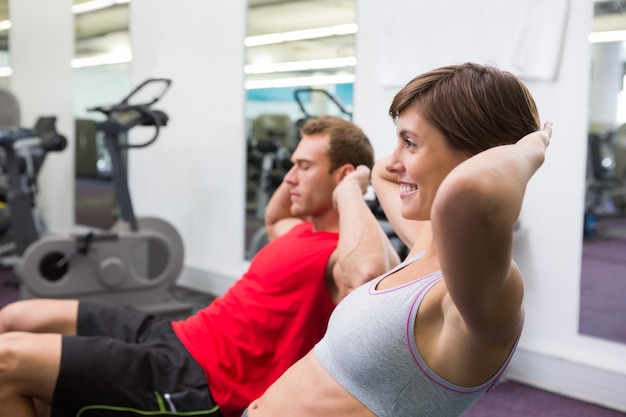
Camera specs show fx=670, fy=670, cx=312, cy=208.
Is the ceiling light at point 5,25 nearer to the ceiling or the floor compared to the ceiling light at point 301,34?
nearer to the ceiling

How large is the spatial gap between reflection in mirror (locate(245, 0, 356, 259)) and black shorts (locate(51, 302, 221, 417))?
2.08 m

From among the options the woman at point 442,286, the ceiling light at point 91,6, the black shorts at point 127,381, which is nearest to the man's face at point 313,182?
the black shorts at point 127,381

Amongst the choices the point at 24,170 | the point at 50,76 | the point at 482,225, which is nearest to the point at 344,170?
the point at 482,225

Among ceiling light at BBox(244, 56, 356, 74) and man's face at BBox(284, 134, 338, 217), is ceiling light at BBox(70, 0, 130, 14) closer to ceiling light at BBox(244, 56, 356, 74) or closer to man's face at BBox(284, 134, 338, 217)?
ceiling light at BBox(244, 56, 356, 74)

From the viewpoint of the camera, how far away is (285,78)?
3.97m

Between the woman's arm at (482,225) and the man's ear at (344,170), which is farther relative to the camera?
the man's ear at (344,170)

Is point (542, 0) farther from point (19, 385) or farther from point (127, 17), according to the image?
point (127, 17)

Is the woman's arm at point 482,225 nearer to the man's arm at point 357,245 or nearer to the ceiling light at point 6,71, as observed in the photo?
the man's arm at point 357,245

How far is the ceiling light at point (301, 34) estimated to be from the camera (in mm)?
3476

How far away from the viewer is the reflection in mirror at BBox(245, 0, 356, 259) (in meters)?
3.51

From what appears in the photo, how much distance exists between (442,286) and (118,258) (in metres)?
3.10

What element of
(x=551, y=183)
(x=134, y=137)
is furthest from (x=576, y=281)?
(x=134, y=137)

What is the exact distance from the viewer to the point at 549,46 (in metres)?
2.65

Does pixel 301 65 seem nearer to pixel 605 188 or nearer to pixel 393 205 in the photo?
pixel 605 188
